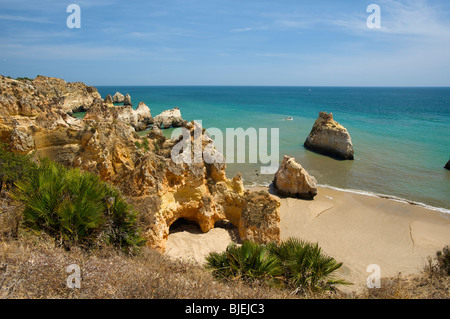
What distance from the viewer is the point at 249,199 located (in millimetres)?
10375

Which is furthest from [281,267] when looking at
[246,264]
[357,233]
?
[357,233]

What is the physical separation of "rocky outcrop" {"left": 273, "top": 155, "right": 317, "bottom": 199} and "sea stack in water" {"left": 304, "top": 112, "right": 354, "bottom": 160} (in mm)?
11549

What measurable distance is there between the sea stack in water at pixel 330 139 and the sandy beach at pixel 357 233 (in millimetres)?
9586

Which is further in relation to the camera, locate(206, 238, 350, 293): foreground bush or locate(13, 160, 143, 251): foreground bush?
locate(206, 238, 350, 293): foreground bush

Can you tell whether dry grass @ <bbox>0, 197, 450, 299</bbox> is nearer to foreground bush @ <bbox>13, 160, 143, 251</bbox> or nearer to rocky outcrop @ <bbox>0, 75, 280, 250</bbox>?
foreground bush @ <bbox>13, 160, 143, 251</bbox>

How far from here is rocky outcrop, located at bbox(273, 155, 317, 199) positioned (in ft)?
57.3

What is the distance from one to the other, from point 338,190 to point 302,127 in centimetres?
2835

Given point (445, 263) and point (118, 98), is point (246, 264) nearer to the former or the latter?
point (445, 263)

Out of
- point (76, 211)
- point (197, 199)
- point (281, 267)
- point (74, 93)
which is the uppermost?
point (74, 93)

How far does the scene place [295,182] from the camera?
17.6 metres

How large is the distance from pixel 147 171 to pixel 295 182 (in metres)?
11.1

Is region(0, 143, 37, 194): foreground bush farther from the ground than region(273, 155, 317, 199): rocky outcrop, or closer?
farther from the ground

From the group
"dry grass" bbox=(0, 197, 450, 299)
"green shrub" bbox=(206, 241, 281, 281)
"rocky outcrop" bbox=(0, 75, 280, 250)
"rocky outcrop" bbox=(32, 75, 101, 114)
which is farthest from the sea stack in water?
"rocky outcrop" bbox=(32, 75, 101, 114)
